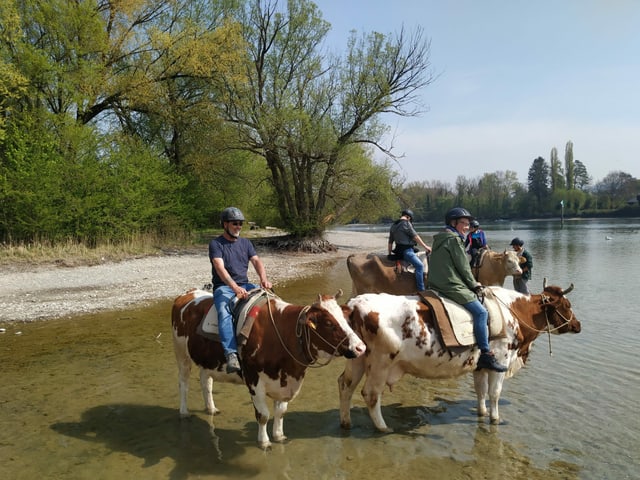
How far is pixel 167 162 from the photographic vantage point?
1117 inches

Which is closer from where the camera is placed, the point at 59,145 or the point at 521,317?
the point at 521,317

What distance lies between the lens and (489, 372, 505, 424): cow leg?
240 inches

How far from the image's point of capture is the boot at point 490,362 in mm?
5949

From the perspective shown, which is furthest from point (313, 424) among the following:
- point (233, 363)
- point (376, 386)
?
point (233, 363)

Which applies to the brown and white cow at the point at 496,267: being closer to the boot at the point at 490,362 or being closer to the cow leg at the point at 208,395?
the boot at the point at 490,362

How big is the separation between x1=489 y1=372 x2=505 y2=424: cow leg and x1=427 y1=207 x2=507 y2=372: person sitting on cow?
159 millimetres

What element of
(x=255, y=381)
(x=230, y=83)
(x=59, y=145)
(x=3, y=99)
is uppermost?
(x=230, y=83)

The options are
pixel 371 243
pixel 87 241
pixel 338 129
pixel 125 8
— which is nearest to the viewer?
pixel 87 241

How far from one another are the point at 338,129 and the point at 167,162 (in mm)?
10788

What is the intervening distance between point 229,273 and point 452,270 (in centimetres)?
288

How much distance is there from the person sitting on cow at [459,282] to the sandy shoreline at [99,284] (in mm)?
10351

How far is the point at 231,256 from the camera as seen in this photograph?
18.8ft

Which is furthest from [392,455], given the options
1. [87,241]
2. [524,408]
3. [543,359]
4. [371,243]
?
[371,243]

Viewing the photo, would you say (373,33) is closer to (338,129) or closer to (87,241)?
(338,129)
